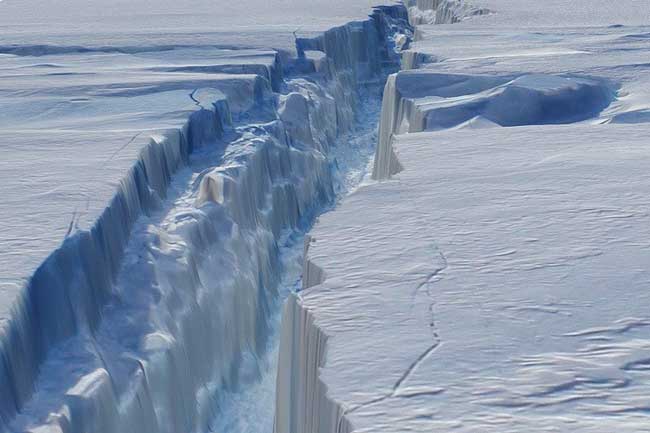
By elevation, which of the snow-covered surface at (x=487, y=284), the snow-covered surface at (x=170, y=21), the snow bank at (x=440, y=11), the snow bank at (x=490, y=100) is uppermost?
the snow-covered surface at (x=487, y=284)

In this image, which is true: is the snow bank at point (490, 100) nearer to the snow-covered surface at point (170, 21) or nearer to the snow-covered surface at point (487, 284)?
the snow-covered surface at point (487, 284)

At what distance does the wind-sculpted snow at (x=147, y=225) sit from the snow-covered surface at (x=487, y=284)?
0.56 meters

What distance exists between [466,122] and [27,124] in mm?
1691

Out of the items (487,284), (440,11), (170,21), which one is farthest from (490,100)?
(440,11)

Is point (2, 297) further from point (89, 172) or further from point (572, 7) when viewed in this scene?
point (572, 7)

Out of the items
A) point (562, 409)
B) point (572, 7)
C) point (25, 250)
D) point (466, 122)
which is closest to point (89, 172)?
point (25, 250)

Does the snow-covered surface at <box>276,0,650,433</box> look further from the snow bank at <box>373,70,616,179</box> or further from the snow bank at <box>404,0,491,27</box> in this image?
the snow bank at <box>404,0,491,27</box>

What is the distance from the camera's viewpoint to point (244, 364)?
3547 mm

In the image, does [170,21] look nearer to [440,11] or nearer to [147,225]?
[440,11]

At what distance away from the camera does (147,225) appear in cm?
348

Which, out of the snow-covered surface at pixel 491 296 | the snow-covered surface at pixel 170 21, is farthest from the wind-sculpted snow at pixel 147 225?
the snow-covered surface at pixel 491 296

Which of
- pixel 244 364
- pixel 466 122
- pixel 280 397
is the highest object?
pixel 466 122

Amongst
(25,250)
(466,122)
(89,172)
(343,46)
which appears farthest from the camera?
(343,46)

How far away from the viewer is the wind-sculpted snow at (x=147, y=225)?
263cm
